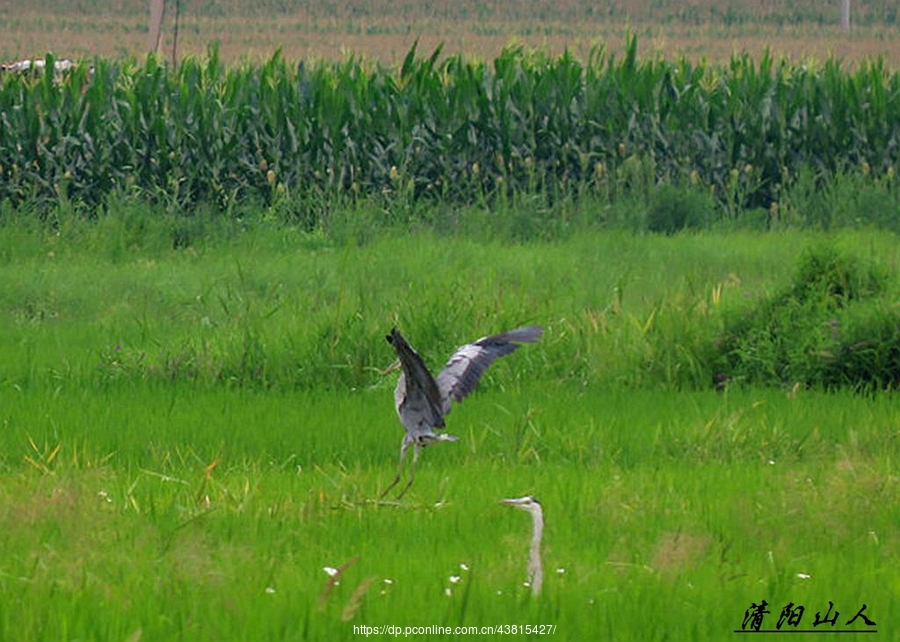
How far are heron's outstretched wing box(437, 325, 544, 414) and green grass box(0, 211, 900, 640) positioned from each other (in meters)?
0.44

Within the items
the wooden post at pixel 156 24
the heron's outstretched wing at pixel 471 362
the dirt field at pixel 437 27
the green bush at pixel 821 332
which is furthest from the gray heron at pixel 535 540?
the dirt field at pixel 437 27

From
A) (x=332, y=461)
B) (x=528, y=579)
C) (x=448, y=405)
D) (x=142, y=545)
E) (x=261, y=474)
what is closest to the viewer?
(x=528, y=579)

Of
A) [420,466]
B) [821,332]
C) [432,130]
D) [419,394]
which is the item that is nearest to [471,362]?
[419,394]

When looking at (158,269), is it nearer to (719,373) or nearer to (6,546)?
(719,373)

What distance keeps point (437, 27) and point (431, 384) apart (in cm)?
5519

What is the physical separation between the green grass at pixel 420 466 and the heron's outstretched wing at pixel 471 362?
44 centimetres

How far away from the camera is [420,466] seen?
27.2ft

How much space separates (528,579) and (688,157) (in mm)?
15554

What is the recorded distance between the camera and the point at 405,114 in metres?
20.5

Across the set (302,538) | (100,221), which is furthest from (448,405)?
(100,221)

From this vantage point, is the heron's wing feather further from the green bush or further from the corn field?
the corn field

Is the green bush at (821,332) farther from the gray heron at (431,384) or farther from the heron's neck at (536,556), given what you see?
the heron's neck at (536,556)

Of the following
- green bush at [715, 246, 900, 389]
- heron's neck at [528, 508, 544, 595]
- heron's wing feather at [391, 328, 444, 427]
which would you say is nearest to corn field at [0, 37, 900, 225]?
green bush at [715, 246, 900, 389]

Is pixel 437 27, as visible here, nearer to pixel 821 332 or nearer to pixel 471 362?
pixel 821 332
